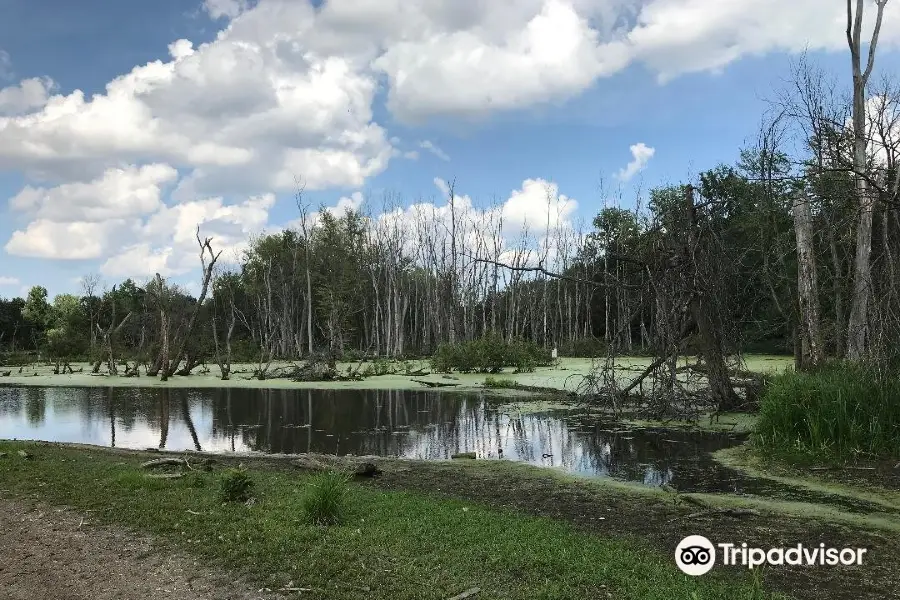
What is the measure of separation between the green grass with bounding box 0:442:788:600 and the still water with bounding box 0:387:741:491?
138 inches

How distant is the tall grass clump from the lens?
852 centimetres

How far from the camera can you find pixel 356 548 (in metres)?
5.03

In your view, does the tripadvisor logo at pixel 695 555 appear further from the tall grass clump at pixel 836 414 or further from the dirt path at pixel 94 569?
the tall grass clump at pixel 836 414

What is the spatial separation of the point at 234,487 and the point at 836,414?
7.78 metres

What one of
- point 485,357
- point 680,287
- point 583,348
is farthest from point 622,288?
point 583,348

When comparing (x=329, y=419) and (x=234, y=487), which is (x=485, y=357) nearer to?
(x=329, y=419)

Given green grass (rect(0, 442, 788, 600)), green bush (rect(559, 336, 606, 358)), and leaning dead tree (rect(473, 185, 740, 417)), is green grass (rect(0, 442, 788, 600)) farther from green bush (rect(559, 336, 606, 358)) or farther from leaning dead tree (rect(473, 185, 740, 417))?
green bush (rect(559, 336, 606, 358))

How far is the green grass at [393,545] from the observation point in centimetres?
419

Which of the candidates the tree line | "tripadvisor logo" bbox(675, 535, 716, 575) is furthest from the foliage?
"tripadvisor logo" bbox(675, 535, 716, 575)

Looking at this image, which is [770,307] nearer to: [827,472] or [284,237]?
[827,472]

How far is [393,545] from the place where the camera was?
16.7 ft

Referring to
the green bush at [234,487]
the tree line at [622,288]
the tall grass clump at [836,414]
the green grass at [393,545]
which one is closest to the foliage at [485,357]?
the tree line at [622,288]

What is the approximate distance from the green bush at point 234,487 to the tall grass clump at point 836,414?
7207 mm

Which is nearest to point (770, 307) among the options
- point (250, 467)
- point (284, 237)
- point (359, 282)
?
point (250, 467)
